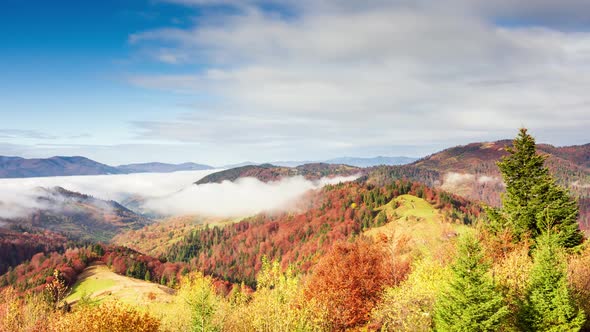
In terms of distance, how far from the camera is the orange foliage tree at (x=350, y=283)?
63844mm

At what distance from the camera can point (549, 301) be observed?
37.4 metres

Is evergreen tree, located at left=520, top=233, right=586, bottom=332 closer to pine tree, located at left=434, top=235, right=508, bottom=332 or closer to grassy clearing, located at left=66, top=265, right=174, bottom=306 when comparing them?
pine tree, located at left=434, top=235, right=508, bottom=332

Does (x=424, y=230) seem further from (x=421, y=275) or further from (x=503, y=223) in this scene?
(x=421, y=275)

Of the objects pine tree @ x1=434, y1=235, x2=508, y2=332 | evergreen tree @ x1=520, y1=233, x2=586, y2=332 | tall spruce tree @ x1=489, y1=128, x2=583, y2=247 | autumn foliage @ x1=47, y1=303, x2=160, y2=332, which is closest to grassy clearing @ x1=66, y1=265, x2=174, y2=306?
autumn foliage @ x1=47, y1=303, x2=160, y2=332

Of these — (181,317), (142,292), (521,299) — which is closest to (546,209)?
(521,299)

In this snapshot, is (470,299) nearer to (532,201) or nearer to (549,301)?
(549,301)

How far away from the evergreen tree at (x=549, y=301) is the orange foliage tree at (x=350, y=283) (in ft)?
92.2

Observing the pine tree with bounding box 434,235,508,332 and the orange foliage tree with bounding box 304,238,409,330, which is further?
the orange foliage tree with bounding box 304,238,409,330

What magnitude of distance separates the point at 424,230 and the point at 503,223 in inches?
5435

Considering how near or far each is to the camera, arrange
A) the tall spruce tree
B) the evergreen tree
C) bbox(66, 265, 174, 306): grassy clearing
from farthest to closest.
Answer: bbox(66, 265, 174, 306): grassy clearing
the tall spruce tree
the evergreen tree

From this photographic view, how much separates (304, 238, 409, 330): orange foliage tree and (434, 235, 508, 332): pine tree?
25.4 metres

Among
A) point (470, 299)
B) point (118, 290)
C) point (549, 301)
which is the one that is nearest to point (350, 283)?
point (470, 299)

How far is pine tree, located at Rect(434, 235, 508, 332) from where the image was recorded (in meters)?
34.2

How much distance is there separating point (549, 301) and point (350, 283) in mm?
35420
